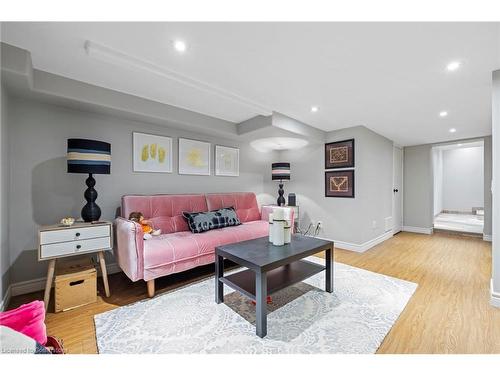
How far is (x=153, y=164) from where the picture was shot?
3.11 metres

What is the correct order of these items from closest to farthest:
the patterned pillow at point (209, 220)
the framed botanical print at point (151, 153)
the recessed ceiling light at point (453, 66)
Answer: the recessed ceiling light at point (453, 66) < the patterned pillow at point (209, 220) < the framed botanical print at point (151, 153)

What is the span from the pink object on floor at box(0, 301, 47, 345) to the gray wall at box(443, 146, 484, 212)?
10.5 metres

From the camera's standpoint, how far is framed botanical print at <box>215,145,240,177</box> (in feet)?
12.7

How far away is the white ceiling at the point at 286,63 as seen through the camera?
Answer: 150 centimetres

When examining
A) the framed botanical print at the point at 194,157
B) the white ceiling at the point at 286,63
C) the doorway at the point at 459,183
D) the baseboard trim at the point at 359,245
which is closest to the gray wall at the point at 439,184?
the doorway at the point at 459,183

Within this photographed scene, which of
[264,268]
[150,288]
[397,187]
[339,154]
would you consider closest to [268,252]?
[264,268]

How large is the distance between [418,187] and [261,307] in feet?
18.2

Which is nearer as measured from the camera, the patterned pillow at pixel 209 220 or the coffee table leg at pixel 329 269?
the coffee table leg at pixel 329 269

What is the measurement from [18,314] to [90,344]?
82cm

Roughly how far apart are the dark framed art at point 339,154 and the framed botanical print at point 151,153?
2.81 m

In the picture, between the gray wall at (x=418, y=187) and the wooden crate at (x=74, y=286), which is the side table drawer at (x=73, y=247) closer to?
the wooden crate at (x=74, y=286)

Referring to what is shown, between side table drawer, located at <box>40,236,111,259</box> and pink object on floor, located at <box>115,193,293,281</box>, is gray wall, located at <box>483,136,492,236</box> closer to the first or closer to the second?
pink object on floor, located at <box>115,193,293,281</box>

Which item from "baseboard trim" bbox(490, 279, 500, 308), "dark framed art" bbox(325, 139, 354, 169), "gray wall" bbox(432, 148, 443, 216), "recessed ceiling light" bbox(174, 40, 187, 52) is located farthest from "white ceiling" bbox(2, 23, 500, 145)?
"gray wall" bbox(432, 148, 443, 216)

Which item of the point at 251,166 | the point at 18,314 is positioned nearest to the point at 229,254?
the point at 18,314
